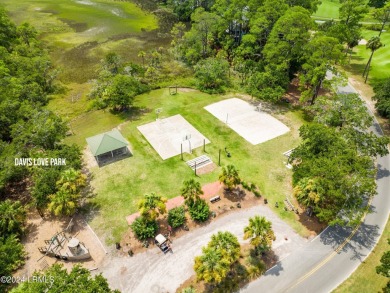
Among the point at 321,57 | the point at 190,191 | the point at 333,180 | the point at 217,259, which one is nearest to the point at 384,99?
the point at 321,57

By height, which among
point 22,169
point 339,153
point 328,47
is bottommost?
point 22,169

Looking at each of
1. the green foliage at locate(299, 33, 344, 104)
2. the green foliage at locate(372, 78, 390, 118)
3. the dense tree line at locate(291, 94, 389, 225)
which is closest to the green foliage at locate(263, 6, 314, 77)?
the green foliage at locate(299, 33, 344, 104)

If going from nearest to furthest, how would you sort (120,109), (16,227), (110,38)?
1. (16,227)
2. (120,109)
3. (110,38)

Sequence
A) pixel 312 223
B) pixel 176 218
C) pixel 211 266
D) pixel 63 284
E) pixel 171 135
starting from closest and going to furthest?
1. pixel 63 284
2. pixel 211 266
3. pixel 176 218
4. pixel 312 223
5. pixel 171 135

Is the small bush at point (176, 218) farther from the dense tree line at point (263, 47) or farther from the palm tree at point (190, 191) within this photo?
the dense tree line at point (263, 47)

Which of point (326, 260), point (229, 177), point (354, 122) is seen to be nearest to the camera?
point (326, 260)

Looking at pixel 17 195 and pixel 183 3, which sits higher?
pixel 183 3

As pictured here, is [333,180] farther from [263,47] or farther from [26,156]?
[263,47]

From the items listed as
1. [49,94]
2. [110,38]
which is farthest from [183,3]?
Result: [49,94]

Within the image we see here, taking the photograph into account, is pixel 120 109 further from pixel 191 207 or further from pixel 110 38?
pixel 110 38
